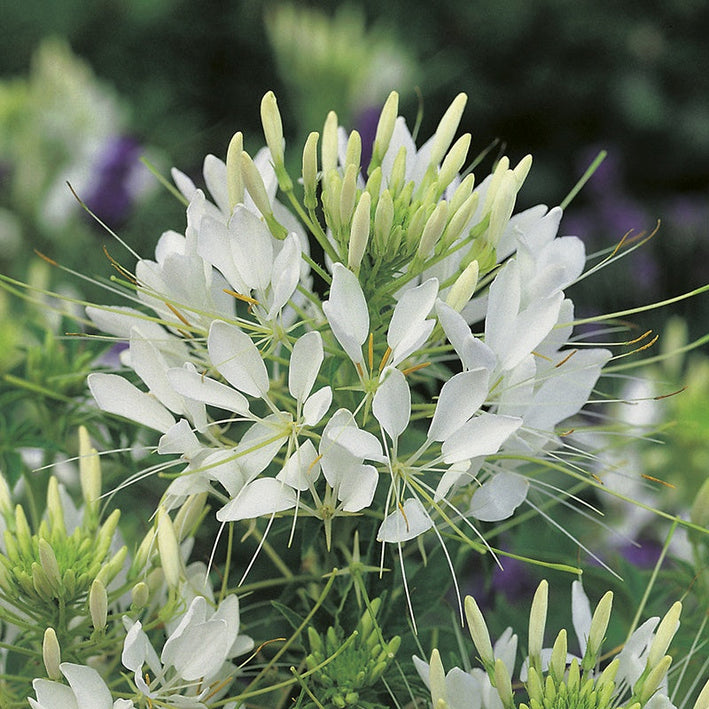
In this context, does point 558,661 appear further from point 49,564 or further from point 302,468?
point 49,564

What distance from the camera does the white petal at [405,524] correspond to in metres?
0.47

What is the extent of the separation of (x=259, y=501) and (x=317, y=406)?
0.18ft

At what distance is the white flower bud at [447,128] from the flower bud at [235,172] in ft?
0.39

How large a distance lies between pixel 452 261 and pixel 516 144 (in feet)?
6.72

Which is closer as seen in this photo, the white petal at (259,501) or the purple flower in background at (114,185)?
the white petal at (259,501)

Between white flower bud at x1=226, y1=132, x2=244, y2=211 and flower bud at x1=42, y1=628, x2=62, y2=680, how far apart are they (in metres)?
0.24

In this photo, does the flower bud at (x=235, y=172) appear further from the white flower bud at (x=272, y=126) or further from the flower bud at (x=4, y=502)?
the flower bud at (x=4, y=502)

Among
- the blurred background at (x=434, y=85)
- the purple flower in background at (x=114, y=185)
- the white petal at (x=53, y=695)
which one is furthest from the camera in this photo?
the blurred background at (x=434, y=85)

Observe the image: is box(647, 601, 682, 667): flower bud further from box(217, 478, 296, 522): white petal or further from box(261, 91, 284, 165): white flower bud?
box(261, 91, 284, 165): white flower bud

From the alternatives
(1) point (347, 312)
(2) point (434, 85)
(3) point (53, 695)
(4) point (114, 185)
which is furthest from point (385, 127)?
(2) point (434, 85)

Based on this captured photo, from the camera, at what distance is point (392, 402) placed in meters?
0.47

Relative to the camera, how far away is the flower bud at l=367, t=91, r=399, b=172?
0.55 meters

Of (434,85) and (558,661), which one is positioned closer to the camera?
(558,661)

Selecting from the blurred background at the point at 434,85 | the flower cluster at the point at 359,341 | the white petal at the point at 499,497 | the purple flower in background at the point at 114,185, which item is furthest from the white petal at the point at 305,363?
the blurred background at the point at 434,85
